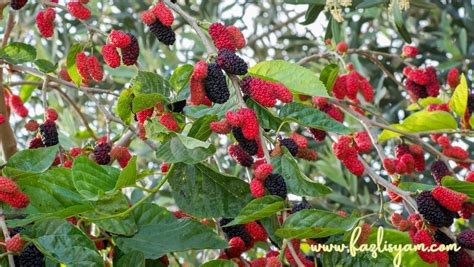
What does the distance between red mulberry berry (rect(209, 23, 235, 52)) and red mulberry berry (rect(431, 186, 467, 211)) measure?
0.40 m

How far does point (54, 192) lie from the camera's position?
1354mm

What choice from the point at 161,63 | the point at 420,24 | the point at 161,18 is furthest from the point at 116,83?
the point at 161,18

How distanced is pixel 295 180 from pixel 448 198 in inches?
10.4

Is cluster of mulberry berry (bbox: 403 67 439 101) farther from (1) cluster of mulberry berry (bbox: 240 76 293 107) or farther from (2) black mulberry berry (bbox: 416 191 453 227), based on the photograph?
(1) cluster of mulberry berry (bbox: 240 76 293 107)

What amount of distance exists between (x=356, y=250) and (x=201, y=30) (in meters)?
0.42

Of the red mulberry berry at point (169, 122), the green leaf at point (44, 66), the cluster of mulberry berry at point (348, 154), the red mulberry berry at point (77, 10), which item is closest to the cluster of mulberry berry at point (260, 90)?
the red mulberry berry at point (169, 122)

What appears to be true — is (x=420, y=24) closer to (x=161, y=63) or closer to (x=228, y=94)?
(x=161, y=63)

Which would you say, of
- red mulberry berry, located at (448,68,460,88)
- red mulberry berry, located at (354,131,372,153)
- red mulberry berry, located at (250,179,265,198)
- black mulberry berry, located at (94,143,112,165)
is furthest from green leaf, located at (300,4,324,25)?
red mulberry berry, located at (250,179,265,198)

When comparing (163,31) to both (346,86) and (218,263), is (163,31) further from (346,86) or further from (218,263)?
(346,86)

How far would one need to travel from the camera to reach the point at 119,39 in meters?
1.46

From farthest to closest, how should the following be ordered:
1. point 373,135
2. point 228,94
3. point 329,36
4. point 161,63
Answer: point 161,63, point 329,36, point 373,135, point 228,94

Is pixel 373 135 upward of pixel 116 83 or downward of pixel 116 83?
upward

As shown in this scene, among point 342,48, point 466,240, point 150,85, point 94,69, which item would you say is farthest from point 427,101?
point 150,85

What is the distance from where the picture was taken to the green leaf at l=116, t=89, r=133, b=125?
55.3 inches
